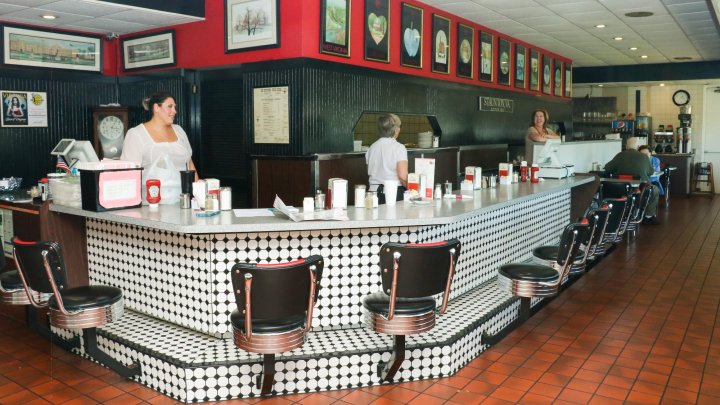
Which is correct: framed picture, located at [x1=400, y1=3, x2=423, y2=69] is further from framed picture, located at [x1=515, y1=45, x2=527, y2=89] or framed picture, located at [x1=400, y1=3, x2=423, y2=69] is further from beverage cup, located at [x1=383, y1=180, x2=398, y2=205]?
framed picture, located at [x1=515, y1=45, x2=527, y2=89]

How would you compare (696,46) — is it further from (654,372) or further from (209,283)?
(209,283)

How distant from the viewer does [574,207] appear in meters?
8.21

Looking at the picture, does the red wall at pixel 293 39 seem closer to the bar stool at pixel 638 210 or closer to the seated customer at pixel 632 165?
the bar stool at pixel 638 210

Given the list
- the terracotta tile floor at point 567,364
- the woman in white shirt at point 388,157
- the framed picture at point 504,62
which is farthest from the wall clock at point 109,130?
the framed picture at point 504,62

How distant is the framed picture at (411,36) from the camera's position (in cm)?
762

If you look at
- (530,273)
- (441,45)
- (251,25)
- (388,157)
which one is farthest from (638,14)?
(530,273)

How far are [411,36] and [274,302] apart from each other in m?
5.41

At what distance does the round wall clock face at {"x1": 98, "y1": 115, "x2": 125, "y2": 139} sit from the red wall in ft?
2.20

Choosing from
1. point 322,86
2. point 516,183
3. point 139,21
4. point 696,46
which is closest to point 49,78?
point 139,21

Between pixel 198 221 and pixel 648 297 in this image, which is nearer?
pixel 198 221

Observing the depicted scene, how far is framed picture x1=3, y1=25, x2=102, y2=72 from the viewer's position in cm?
728

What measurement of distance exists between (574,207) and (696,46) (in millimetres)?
5562

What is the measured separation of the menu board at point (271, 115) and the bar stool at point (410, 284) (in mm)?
3162

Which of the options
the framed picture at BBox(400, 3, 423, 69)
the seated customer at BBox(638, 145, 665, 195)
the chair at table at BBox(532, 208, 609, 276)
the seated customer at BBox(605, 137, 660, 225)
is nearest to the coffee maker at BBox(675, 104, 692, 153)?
the seated customer at BBox(638, 145, 665, 195)
